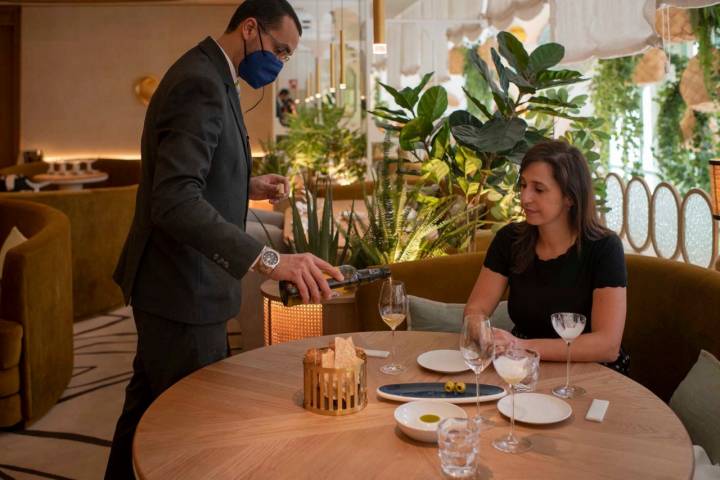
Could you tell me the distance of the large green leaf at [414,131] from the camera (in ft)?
12.2

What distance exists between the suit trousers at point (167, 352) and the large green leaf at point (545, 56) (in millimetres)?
1931

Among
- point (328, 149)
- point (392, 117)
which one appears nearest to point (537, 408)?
point (392, 117)

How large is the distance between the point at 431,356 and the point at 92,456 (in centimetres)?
200

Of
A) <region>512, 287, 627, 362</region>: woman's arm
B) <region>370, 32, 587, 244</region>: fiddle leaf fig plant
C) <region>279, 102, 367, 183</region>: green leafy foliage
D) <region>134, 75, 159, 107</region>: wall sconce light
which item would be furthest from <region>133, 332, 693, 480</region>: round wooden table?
<region>134, 75, 159, 107</region>: wall sconce light

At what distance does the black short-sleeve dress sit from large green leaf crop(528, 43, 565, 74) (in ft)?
3.80

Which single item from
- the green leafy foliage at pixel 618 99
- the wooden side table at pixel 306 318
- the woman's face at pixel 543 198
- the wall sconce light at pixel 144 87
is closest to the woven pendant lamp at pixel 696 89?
the green leafy foliage at pixel 618 99

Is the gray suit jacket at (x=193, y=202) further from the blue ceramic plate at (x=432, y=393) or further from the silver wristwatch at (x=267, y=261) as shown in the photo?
the blue ceramic plate at (x=432, y=393)

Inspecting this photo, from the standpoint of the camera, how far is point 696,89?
17.7 feet

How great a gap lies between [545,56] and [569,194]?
3.50ft

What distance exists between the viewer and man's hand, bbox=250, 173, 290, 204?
263 centimetres

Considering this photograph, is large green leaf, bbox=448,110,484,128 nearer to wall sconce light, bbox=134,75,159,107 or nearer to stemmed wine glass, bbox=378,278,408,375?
stemmed wine glass, bbox=378,278,408,375

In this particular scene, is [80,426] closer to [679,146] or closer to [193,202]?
[193,202]

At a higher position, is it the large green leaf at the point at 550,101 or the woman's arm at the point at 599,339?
the large green leaf at the point at 550,101

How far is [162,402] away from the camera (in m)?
1.90
